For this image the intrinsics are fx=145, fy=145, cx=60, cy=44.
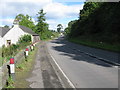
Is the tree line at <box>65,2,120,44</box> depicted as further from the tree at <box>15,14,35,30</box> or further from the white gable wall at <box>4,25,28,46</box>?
the tree at <box>15,14,35,30</box>

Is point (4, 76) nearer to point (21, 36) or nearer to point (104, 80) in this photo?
point (104, 80)

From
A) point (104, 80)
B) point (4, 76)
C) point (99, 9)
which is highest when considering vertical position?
point (99, 9)

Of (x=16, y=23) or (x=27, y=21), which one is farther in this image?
(x=27, y=21)

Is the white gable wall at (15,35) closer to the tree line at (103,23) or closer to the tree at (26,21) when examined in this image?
Answer: the tree line at (103,23)

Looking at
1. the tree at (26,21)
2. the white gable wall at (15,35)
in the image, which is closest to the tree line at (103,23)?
the white gable wall at (15,35)

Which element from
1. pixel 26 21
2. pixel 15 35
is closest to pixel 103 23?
pixel 15 35

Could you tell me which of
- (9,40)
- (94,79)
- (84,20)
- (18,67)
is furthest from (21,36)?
(94,79)

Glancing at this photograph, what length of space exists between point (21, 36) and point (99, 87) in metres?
40.8

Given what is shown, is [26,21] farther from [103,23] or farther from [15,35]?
[103,23]

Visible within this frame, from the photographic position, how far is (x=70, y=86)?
614cm

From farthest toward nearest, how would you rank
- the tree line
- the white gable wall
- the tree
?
the tree
the white gable wall
the tree line

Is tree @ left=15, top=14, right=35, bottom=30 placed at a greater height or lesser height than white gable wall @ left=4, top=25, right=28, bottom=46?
greater

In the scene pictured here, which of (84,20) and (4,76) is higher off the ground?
(84,20)

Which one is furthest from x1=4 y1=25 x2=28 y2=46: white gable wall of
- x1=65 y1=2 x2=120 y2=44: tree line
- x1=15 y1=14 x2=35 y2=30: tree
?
x1=15 y1=14 x2=35 y2=30: tree
